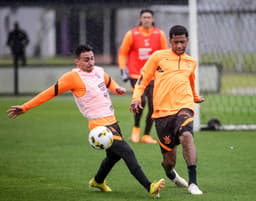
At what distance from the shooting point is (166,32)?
26.3 meters

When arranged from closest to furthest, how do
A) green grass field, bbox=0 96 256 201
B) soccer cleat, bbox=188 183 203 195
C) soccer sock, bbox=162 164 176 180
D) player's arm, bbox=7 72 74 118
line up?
1. soccer cleat, bbox=188 183 203 195
2. player's arm, bbox=7 72 74 118
3. green grass field, bbox=0 96 256 201
4. soccer sock, bbox=162 164 176 180

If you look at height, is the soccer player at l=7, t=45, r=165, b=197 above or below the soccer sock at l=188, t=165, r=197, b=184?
above

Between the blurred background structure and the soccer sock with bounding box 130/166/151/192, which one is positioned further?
the blurred background structure

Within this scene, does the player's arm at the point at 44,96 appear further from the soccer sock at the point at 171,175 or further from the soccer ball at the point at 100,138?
the soccer sock at the point at 171,175

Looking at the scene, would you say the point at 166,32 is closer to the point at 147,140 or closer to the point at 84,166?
the point at 147,140

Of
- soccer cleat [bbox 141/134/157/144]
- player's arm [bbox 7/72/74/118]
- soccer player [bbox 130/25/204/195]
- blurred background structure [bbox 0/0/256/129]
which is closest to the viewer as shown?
player's arm [bbox 7/72/74/118]

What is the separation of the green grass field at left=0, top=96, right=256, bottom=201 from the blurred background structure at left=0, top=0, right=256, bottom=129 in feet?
10.3

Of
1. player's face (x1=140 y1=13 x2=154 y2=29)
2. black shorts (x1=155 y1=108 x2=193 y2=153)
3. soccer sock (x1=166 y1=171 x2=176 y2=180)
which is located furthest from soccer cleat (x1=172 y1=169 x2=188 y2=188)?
player's face (x1=140 y1=13 x2=154 y2=29)

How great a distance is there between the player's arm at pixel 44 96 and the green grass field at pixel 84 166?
0.96 m

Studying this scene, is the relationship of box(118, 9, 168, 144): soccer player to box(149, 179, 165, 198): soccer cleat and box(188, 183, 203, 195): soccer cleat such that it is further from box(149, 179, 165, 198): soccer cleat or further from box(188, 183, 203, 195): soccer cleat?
box(149, 179, 165, 198): soccer cleat

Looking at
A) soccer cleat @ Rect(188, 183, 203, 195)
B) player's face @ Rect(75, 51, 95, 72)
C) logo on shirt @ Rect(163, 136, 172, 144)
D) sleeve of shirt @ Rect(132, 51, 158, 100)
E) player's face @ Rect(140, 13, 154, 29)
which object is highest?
player's face @ Rect(140, 13, 154, 29)

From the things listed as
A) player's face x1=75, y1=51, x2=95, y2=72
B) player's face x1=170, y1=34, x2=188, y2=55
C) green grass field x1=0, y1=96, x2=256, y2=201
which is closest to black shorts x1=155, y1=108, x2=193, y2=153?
green grass field x1=0, y1=96, x2=256, y2=201

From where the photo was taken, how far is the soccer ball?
9031 mm

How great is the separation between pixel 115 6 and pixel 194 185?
20.2 metres
